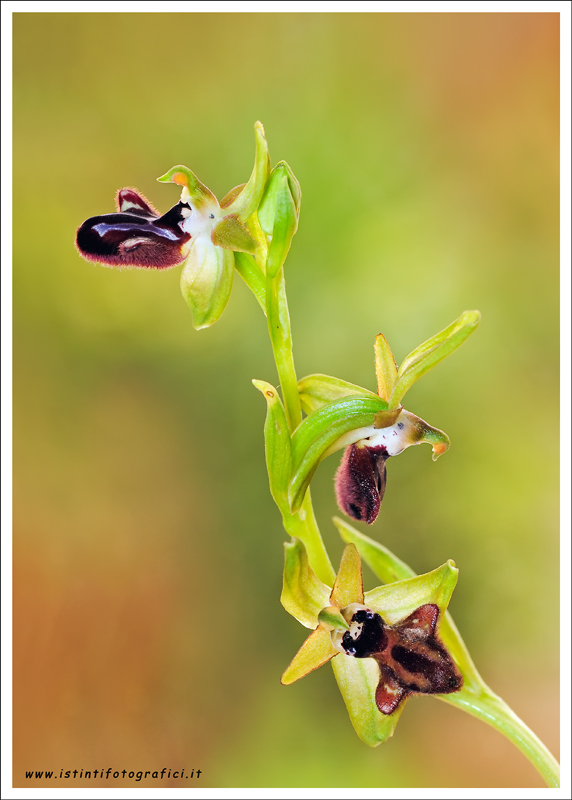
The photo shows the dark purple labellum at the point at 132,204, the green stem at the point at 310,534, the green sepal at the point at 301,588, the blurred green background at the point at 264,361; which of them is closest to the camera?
the green sepal at the point at 301,588

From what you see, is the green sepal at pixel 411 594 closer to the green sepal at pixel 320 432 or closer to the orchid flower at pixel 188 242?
the green sepal at pixel 320 432

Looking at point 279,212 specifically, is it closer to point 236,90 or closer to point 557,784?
point 557,784

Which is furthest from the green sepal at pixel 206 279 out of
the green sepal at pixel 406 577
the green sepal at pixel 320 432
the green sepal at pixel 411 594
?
the green sepal at pixel 411 594

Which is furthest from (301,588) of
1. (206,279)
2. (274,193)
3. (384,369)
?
(274,193)

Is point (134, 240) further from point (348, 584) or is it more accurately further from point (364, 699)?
point (364, 699)

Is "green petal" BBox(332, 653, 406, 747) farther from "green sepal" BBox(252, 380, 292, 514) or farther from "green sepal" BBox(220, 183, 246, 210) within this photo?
"green sepal" BBox(220, 183, 246, 210)

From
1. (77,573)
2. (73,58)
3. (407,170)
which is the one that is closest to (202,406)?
(77,573)
